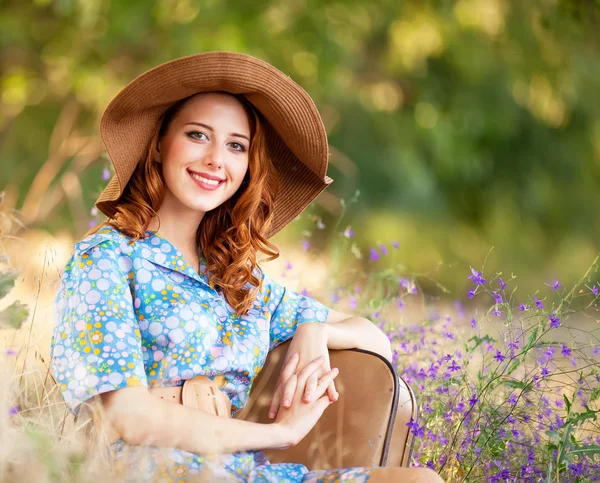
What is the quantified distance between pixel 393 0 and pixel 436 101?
1398 millimetres

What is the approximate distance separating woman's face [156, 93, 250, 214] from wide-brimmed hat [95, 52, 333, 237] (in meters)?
0.05

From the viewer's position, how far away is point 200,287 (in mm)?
2486

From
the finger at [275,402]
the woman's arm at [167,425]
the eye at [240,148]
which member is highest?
the eye at [240,148]

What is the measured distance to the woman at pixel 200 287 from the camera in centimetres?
211

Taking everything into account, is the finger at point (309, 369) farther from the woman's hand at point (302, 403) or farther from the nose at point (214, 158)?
the nose at point (214, 158)

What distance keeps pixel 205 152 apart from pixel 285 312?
58cm

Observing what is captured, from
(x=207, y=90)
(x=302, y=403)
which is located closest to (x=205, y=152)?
(x=207, y=90)

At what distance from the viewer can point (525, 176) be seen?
35.3 ft

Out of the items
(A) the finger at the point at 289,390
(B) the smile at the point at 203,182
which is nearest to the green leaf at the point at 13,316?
(B) the smile at the point at 203,182

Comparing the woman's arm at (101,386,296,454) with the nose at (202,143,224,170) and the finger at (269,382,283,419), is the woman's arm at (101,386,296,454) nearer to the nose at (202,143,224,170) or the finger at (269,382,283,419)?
the finger at (269,382,283,419)

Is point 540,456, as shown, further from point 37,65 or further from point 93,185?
point 37,65

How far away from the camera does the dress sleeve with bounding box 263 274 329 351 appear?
2.67m

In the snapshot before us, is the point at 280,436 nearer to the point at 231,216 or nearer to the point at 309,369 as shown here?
the point at 309,369

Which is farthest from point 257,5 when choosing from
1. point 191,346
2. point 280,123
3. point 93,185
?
point 191,346
